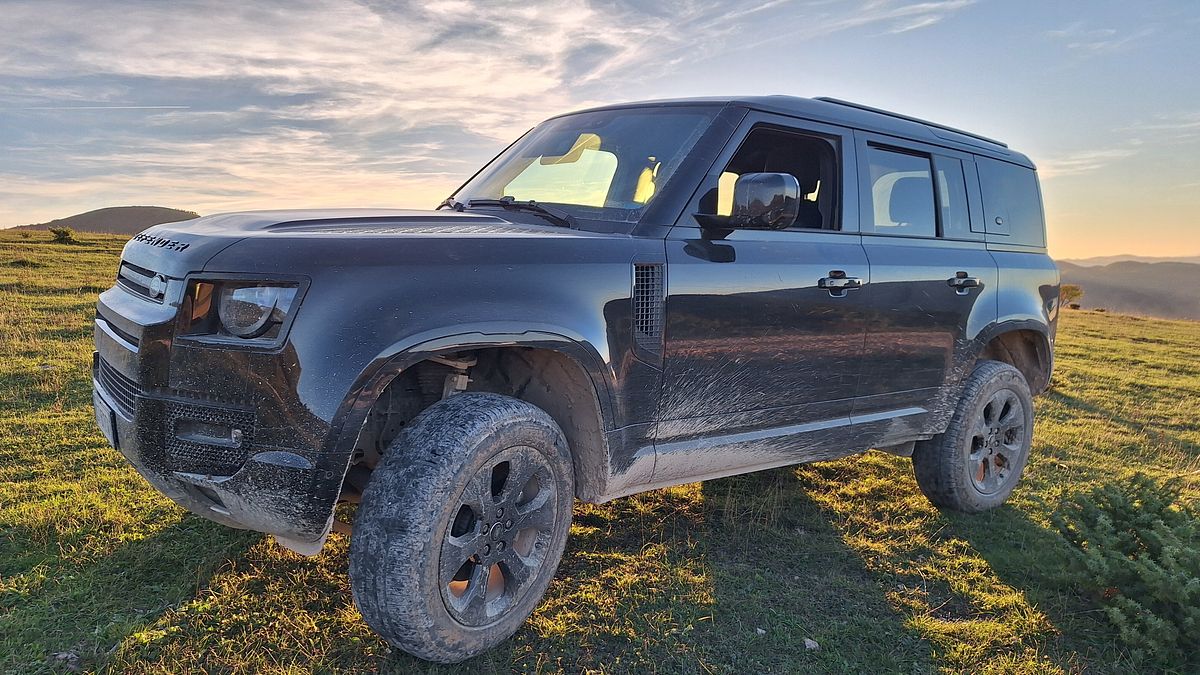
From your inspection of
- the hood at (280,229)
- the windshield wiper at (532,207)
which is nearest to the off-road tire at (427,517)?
the hood at (280,229)

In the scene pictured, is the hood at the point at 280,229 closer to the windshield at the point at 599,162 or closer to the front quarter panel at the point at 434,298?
the front quarter panel at the point at 434,298

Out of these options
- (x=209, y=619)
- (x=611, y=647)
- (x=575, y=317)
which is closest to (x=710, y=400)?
(x=575, y=317)

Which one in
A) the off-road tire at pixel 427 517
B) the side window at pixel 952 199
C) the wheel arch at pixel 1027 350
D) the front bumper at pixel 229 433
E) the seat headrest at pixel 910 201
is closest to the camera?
the front bumper at pixel 229 433

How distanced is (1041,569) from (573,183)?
121 inches

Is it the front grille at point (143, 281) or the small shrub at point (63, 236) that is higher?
the small shrub at point (63, 236)

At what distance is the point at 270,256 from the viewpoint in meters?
2.47

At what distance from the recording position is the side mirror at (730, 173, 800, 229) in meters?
3.20

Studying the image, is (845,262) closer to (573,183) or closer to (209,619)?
(573,183)

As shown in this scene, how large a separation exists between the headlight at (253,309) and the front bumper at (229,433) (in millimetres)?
91

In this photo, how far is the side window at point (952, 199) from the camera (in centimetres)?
469

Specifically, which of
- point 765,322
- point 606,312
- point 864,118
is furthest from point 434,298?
point 864,118

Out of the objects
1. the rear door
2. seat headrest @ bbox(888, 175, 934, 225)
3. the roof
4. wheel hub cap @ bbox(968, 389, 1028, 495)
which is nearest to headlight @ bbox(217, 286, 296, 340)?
the roof

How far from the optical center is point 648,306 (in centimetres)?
312

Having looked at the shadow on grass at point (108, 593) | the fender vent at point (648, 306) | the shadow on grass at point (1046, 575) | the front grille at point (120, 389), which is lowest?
the shadow on grass at point (1046, 575)
